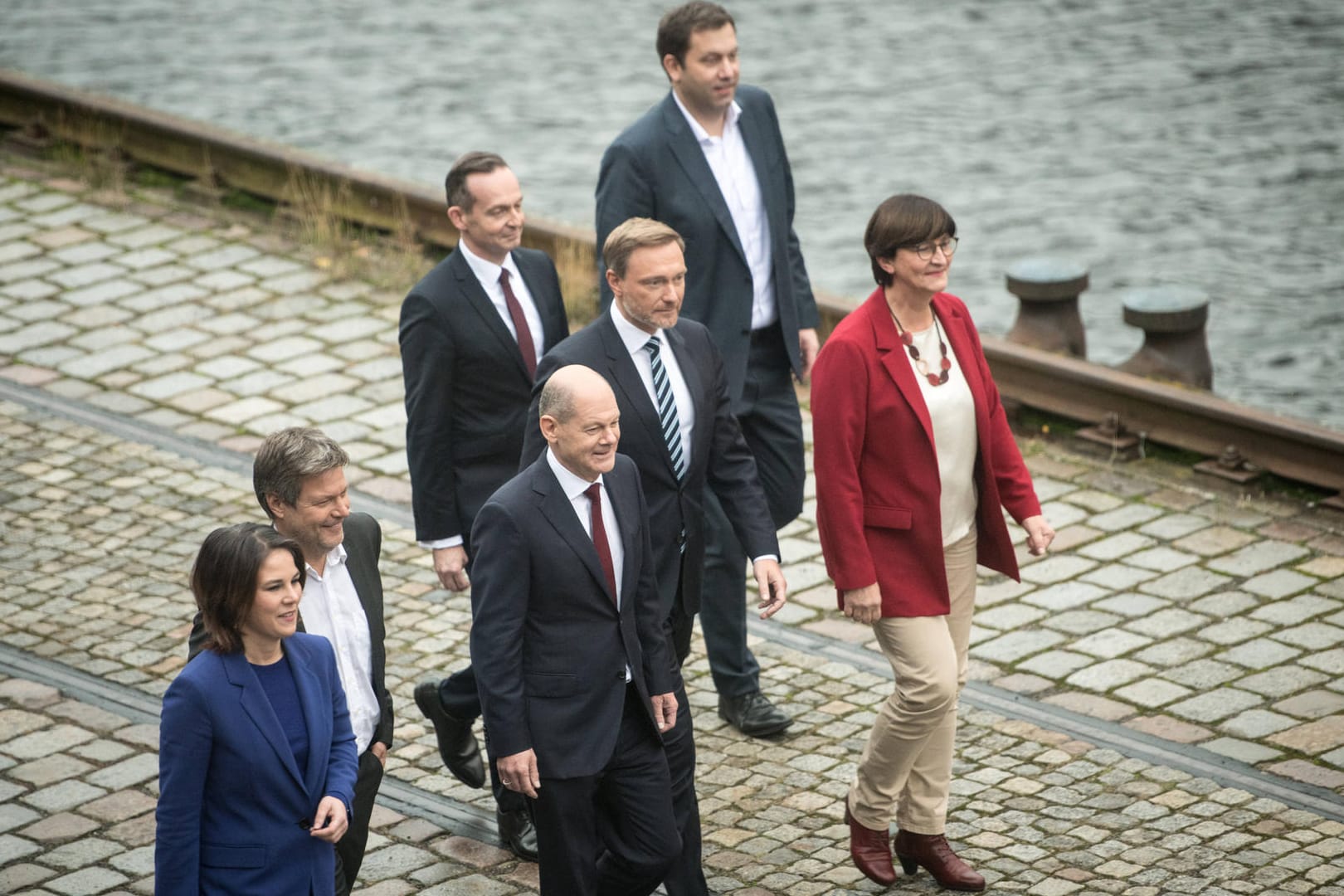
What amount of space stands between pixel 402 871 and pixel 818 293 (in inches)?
228

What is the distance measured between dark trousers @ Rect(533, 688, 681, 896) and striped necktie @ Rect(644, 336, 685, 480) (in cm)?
90

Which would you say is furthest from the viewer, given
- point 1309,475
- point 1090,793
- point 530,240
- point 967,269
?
point 967,269

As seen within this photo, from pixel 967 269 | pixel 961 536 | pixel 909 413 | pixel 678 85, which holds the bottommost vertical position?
pixel 967 269

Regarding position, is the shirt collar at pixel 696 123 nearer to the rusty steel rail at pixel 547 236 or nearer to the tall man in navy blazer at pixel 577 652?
the tall man in navy blazer at pixel 577 652

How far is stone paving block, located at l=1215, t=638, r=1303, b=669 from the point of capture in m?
7.82

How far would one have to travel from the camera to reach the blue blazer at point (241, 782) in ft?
15.6

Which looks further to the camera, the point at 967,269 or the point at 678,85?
the point at 967,269

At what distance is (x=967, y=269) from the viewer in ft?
51.3

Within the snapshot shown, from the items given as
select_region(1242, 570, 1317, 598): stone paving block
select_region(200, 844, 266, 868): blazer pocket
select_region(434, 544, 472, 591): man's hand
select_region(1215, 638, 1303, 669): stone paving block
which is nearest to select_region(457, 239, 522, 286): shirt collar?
select_region(434, 544, 472, 591): man's hand

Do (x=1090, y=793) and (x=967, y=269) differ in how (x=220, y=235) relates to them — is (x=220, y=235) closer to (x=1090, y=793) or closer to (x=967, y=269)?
(x=967, y=269)

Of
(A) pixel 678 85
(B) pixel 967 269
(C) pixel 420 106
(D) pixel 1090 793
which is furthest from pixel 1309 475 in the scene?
(C) pixel 420 106

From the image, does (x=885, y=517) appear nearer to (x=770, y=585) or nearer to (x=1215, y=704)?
(x=770, y=585)

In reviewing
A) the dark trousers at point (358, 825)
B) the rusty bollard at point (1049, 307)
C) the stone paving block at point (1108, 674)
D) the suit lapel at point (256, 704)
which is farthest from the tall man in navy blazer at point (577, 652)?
the rusty bollard at point (1049, 307)

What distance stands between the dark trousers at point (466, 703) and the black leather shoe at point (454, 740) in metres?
0.04
